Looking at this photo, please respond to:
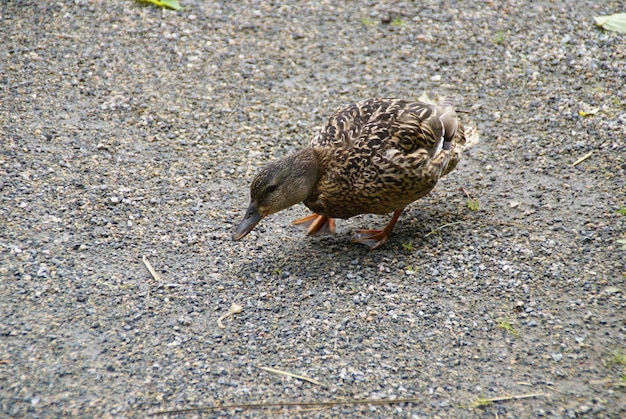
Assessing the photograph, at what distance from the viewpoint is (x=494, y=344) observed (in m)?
4.05

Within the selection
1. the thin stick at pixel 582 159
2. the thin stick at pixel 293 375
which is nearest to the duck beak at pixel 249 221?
the thin stick at pixel 293 375

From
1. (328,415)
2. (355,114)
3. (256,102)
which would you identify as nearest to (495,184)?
(355,114)

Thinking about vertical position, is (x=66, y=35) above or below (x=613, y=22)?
above

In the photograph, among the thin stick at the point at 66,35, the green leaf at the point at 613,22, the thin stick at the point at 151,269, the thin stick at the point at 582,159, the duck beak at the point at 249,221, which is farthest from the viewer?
the green leaf at the point at 613,22

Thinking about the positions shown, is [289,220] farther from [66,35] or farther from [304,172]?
[66,35]

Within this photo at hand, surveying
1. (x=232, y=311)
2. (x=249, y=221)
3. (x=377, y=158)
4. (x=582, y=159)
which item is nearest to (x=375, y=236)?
(x=377, y=158)

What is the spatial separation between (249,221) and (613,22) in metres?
4.64

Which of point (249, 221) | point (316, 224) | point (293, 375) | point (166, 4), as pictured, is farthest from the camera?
point (166, 4)

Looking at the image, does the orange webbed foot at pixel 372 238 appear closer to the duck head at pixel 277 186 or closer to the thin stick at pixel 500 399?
the duck head at pixel 277 186

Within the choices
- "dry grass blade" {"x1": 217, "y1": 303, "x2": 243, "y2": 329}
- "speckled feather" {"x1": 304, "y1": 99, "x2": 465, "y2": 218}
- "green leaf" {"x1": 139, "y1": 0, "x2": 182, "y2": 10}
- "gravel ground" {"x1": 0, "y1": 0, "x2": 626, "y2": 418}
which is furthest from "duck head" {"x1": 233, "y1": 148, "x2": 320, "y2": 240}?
"green leaf" {"x1": 139, "y1": 0, "x2": 182, "y2": 10}

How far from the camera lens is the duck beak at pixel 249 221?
4.75 meters

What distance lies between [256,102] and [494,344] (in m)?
3.35

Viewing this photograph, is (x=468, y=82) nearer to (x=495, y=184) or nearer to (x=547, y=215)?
(x=495, y=184)

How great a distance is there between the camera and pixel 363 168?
4.83 meters
